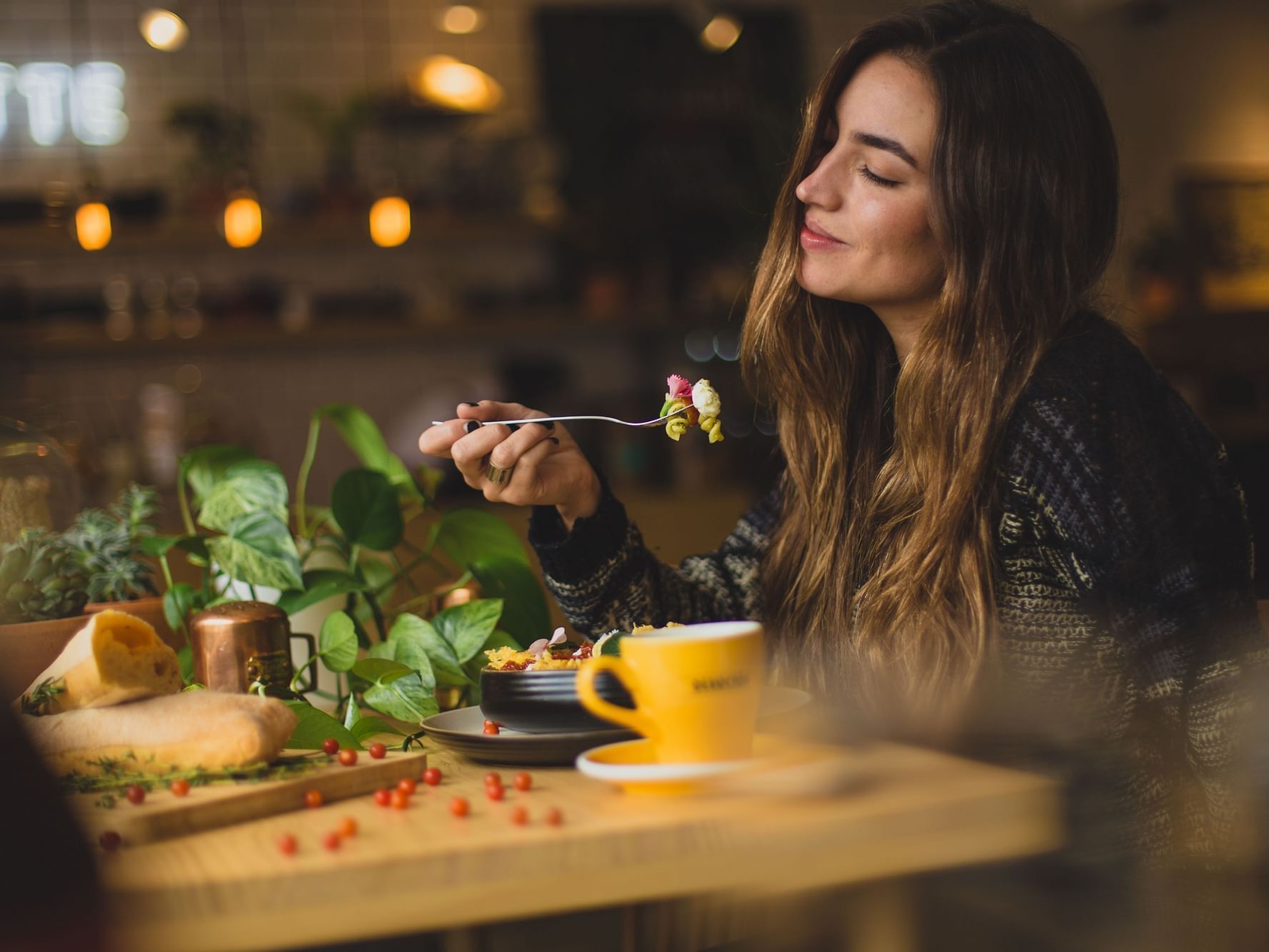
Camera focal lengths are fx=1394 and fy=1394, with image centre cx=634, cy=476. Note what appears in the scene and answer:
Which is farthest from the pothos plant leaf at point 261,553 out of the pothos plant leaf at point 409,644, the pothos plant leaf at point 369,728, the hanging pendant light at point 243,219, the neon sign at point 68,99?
the neon sign at point 68,99

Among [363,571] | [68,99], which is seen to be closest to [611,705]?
[363,571]

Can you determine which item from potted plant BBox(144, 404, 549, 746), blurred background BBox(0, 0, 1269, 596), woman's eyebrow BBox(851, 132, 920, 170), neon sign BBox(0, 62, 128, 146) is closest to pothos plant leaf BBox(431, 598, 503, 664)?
→ potted plant BBox(144, 404, 549, 746)

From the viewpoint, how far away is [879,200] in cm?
135

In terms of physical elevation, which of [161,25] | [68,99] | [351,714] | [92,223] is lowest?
[351,714]

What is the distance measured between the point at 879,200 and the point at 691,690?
0.78 m

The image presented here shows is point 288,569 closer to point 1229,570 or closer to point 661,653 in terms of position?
point 661,653

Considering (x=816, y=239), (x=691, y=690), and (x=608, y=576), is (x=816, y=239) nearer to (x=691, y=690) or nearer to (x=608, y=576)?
(x=608, y=576)

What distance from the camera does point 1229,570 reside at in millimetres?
1159

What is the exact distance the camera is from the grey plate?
0.80 meters

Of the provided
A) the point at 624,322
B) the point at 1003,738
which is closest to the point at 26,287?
the point at 624,322

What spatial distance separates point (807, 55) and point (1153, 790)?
4.28m

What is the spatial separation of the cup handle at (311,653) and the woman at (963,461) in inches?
7.9

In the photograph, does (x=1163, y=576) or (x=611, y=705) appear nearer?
(x=611, y=705)

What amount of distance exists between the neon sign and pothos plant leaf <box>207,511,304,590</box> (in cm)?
371
